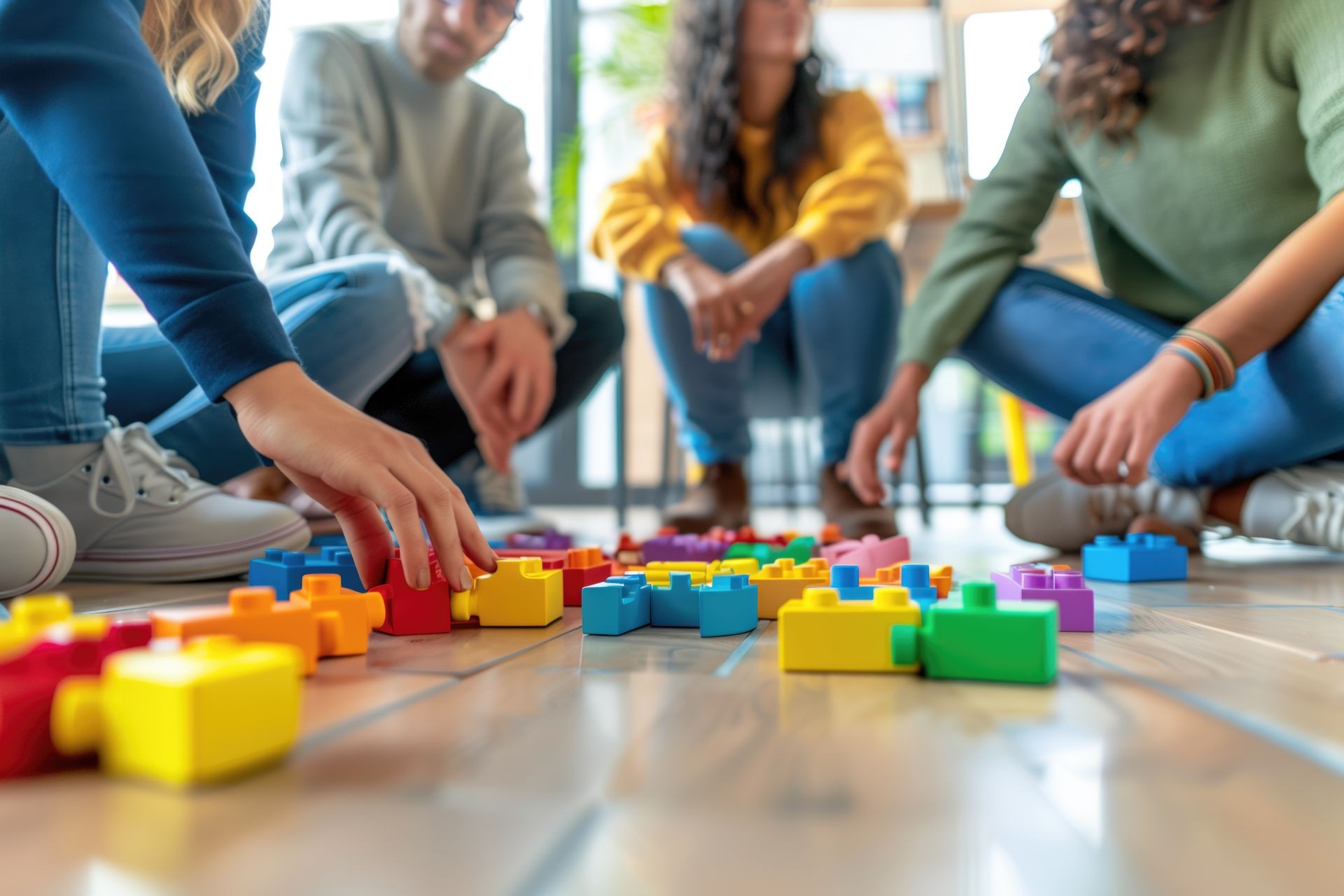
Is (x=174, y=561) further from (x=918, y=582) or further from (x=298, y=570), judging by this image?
(x=918, y=582)

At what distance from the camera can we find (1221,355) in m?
1.05

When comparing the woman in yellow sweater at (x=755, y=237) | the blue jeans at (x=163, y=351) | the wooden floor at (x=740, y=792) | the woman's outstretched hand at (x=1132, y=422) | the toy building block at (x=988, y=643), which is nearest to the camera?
the wooden floor at (x=740, y=792)

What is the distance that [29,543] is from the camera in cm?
82

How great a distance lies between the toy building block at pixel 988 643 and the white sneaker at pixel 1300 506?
878 millimetres

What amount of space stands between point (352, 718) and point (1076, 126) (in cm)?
131

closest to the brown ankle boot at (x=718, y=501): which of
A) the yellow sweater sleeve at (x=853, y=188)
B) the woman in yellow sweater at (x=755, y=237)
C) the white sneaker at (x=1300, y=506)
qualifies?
the woman in yellow sweater at (x=755, y=237)

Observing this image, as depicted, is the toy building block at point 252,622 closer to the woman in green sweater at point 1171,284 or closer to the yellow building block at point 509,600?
the yellow building block at point 509,600

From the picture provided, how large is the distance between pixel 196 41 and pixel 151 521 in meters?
0.50

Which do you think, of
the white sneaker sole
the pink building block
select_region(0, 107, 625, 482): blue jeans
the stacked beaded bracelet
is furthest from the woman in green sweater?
the white sneaker sole

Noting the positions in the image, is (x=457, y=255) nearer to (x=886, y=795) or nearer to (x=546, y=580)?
(x=546, y=580)

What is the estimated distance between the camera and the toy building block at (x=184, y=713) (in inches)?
13.2

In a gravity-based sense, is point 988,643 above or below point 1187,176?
below

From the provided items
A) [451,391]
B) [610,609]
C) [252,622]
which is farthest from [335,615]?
[451,391]

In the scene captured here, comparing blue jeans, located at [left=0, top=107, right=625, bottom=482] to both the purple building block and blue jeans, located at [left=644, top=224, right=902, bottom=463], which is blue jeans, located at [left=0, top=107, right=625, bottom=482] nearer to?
blue jeans, located at [left=644, top=224, right=902, bottom=463]
